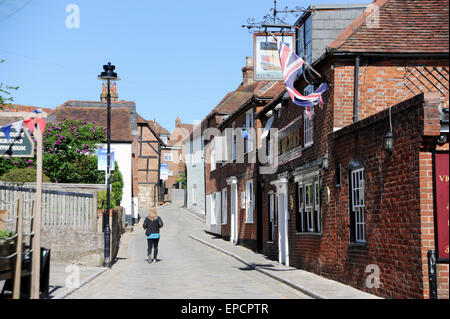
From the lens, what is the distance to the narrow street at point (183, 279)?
13164 mm

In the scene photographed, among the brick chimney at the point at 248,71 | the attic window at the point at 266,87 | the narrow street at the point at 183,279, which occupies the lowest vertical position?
the narrow street at the point at 183,279

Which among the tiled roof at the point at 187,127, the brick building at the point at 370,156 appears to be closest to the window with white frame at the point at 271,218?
the brick building at the point at 370,156

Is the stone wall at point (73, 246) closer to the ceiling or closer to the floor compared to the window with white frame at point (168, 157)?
closer to the floor

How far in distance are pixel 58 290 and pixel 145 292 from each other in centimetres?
194

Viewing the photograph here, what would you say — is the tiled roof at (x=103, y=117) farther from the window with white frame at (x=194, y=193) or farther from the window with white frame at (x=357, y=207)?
the window with white frame at (x=357, y=207)

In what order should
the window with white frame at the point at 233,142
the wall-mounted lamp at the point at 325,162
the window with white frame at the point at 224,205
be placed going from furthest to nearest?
1. the window with white frame at the point at 224,205
2. the window with white frame at the point at 233,142
3. the wall-mounted lamp at the point at 325,162

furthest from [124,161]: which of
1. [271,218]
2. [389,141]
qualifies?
[389,141]

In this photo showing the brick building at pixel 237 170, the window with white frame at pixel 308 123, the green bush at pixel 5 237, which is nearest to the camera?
the green bush at pixel 5 237

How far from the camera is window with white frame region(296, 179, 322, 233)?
57.9ft

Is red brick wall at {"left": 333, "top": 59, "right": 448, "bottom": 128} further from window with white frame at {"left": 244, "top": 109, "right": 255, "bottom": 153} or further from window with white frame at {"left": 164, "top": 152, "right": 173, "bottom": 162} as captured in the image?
window with white frame at {"left": 164, "top": 152, "right": 173, "bottom": 162}

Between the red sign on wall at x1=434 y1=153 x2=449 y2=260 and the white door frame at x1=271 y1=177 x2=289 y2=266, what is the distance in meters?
10.1

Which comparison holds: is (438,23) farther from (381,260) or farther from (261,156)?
(261,156)

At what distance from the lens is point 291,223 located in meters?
20.1

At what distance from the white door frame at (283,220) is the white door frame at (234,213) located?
8.68m
